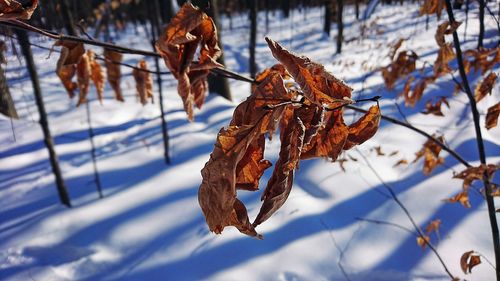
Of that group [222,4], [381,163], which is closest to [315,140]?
[381,163]

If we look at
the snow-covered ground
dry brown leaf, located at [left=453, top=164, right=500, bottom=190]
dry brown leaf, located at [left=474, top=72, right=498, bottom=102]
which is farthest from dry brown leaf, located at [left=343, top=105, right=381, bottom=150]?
the snow-covered ground

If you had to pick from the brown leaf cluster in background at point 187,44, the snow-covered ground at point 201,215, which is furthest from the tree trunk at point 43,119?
the brown leaf cluster in background at point 187,44

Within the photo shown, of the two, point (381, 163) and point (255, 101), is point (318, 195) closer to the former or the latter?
point (381, 163)

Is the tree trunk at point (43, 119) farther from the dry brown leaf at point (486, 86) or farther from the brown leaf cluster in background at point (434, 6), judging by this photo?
the dry brown leaf at point (486, 86)

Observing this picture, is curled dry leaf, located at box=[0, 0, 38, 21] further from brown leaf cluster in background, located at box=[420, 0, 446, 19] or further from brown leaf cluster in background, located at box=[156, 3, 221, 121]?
brown leaf cluster in background, located at box=[420, 0, 446, 19]

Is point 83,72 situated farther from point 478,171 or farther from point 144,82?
point 478,171

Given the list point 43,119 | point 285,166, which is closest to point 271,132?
point 285,166
